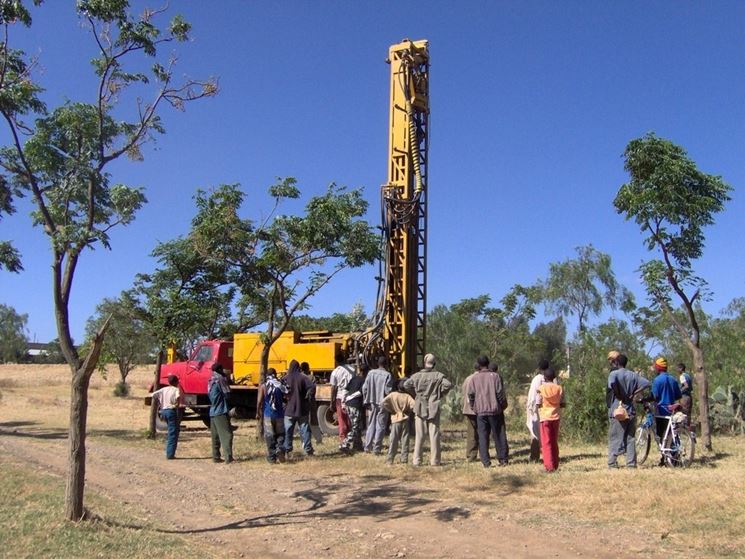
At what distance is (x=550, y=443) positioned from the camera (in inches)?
394

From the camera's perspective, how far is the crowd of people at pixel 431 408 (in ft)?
33.2

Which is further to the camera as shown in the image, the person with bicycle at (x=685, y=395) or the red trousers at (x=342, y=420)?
the red trousers at (x=342, y=420)

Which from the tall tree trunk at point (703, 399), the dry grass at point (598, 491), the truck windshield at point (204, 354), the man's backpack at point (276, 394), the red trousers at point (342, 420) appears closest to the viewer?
the dry grass at point (598, 491)

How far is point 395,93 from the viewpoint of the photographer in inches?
645

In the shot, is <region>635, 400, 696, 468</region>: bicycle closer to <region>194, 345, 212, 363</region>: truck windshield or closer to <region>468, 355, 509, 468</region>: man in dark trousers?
<region>468, 355, 509, 468</region>: man in dark trousers

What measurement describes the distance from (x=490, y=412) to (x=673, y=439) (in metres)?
2.69

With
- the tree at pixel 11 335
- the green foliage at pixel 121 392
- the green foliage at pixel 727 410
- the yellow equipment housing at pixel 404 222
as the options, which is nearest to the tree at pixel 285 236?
the yellow equipment housing at pixel 404 222

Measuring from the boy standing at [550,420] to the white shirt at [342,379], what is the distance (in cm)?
438

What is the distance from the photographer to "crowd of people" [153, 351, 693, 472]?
10.1 m

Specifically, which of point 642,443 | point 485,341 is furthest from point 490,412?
point 485,341

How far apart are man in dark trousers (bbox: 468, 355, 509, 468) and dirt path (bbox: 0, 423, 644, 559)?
168 centimetres

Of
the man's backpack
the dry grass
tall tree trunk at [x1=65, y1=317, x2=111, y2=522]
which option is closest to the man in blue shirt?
the dry grass

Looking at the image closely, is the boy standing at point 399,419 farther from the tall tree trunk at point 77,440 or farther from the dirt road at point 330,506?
the tall tree trunk at point 77,440

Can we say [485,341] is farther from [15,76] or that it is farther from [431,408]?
[15,76]
